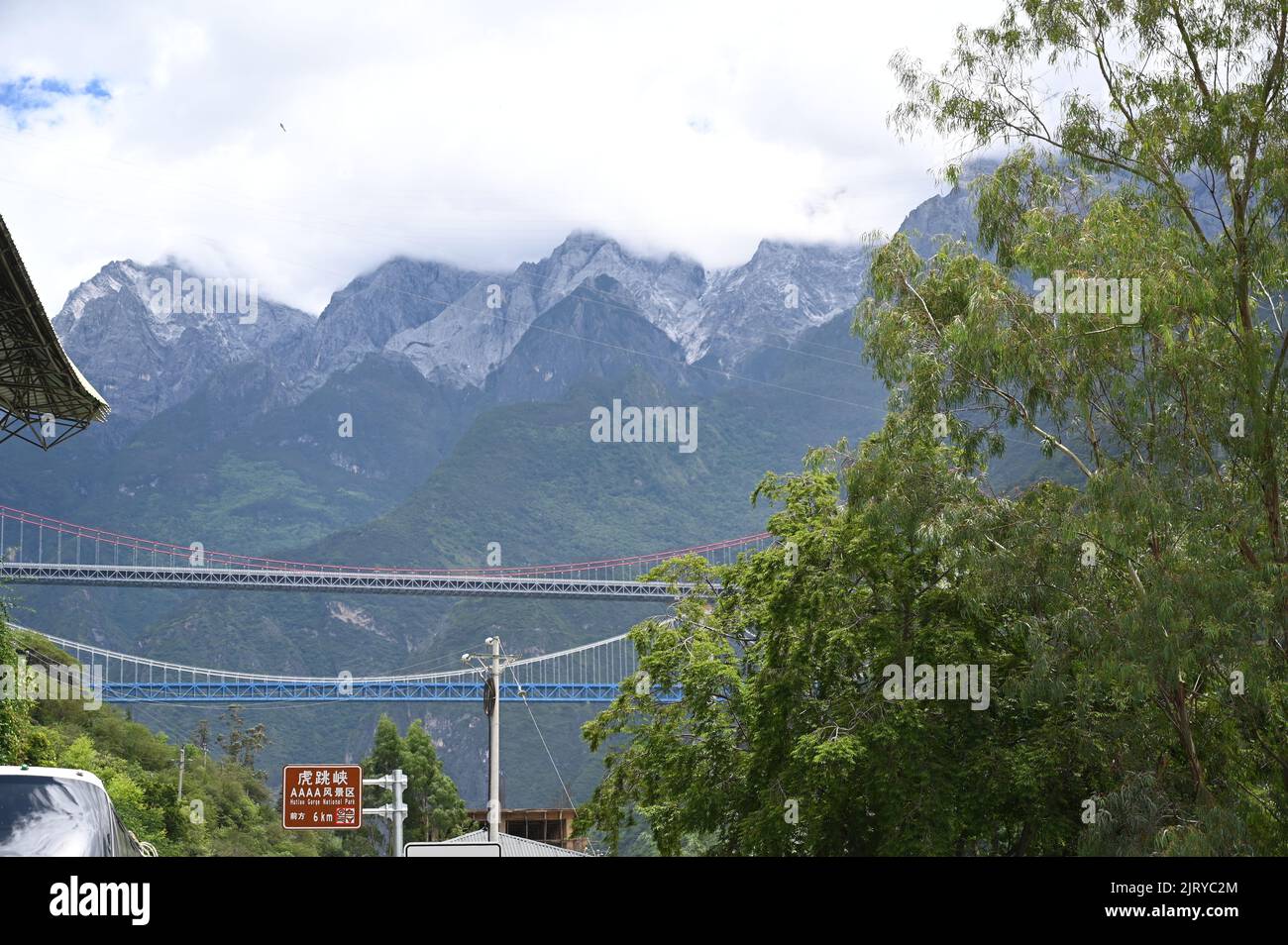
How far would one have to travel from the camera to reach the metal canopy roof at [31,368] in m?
17.7

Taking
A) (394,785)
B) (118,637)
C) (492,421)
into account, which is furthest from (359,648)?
(394,785)

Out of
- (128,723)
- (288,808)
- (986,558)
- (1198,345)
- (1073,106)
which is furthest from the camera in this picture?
(128,723)

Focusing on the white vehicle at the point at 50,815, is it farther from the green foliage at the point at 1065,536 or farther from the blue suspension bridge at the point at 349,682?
the blue suspension bridge at the point at 349,682

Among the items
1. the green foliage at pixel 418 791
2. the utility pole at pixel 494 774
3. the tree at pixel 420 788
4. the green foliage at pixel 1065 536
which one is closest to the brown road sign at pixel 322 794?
the utility pole at pixel 494 774

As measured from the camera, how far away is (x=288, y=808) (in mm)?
28594

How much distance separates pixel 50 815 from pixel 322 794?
2177cm

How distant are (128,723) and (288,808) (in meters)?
27.7

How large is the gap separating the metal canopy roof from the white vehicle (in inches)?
423

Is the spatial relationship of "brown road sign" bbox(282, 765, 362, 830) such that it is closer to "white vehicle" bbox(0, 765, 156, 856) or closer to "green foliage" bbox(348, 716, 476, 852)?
"white vehicle" bbox(0, 765, 156, 856)

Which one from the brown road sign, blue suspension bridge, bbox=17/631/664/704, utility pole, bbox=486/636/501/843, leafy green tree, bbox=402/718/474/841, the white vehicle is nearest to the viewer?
the white vehicle

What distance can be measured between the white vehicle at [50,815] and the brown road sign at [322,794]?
21.1 metres

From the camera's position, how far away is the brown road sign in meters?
28.5

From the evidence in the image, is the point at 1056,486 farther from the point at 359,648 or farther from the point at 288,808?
the point at 359,648

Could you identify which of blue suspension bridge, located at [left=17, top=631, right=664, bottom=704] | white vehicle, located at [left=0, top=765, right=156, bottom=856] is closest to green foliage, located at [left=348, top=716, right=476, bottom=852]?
blue suspension bridge, located at [left=17, top=631, right=664, bottom=704]
